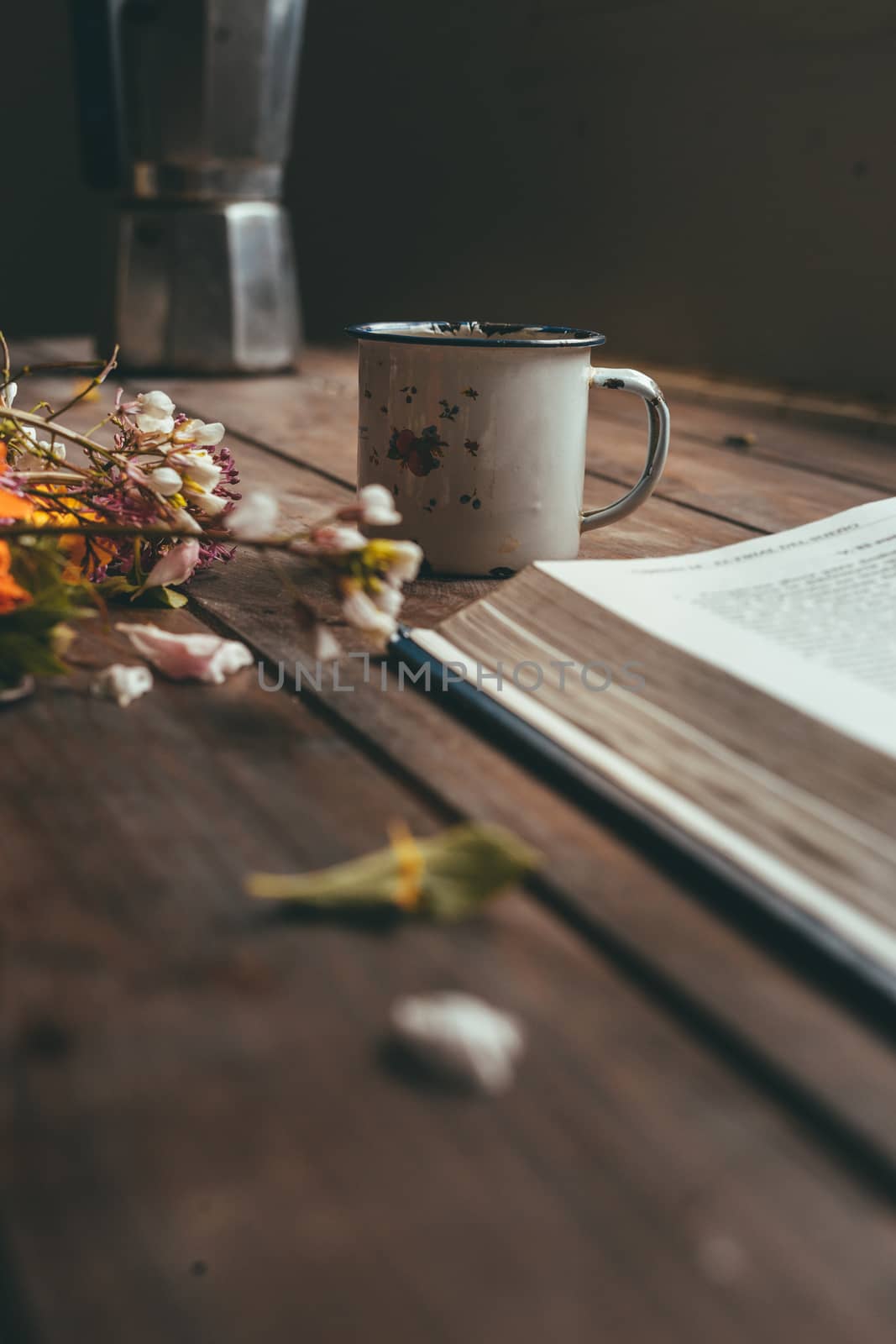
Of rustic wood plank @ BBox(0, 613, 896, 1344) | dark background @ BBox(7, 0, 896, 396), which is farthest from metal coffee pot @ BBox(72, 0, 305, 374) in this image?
rustic wood plank @ BBox(0, 613, 896, 1344)

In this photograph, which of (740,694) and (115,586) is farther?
(115,586)

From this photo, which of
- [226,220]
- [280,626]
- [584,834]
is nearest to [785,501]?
[280,626]

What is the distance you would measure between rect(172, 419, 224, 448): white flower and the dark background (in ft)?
2.78

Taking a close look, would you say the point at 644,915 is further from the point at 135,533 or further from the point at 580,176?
the point at 580,176

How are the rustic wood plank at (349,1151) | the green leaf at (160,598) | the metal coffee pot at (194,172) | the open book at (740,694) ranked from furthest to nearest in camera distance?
the metal coffee pot at (194,172), the green leaf at (160,598), the open book at (740,694), the rustic wood plank at (349,1151)

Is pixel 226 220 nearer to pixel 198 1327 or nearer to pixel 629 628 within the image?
pixel 629 628

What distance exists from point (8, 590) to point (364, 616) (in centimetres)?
11

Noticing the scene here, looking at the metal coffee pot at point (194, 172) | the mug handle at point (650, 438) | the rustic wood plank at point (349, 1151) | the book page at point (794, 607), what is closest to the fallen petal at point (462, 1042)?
the rustic wood plank at point (349, 1151)

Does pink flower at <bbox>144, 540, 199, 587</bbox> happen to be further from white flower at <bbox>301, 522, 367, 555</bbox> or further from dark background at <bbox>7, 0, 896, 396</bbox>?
dark background at <bbox>7, 0, 896, 396</bbox>

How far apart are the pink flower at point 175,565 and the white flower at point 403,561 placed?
0.40 ft

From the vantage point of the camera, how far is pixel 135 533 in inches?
15.1

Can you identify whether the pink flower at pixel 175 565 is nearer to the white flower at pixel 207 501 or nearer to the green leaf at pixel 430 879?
the white flower at pixel 207 501

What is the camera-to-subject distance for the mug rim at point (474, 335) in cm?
51

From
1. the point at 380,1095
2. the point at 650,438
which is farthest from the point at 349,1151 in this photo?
the point at 650,438
